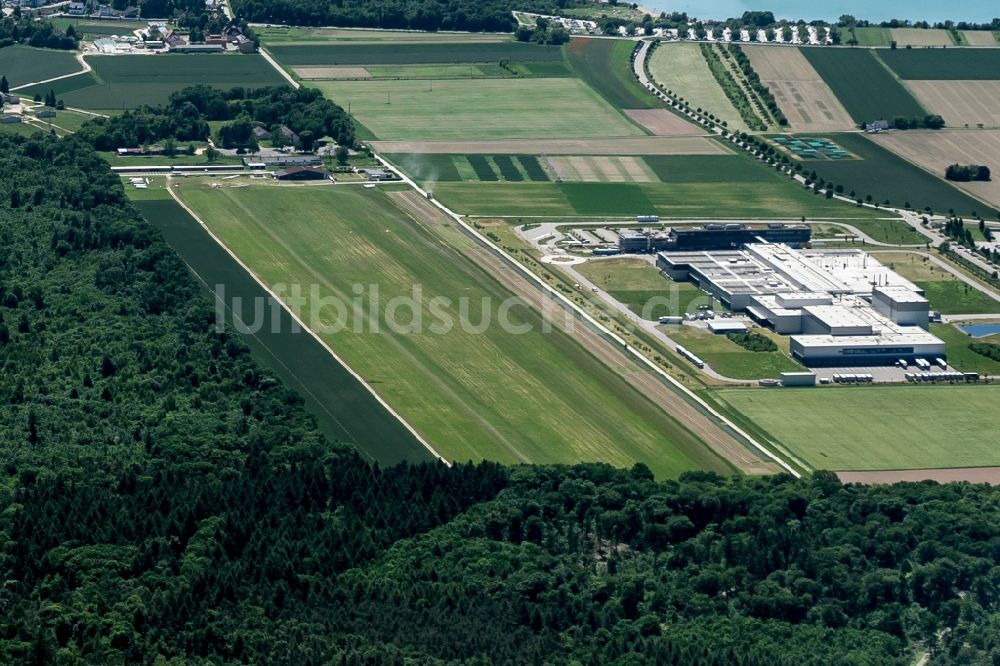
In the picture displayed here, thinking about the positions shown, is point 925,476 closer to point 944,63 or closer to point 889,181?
point 889,181

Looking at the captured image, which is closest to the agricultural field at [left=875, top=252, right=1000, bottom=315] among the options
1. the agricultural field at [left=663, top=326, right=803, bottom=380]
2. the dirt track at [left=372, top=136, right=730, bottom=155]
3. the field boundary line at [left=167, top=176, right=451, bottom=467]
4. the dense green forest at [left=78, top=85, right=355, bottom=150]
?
the agricultural field at [left=663, top=326, right=803, bottom=380]

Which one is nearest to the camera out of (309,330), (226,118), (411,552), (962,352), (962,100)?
(411,552)

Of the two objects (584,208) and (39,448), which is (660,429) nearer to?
(39,448)

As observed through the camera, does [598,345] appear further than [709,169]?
No

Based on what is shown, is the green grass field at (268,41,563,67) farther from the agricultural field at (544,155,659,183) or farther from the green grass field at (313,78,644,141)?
the agricultural field at (544,155,659,183)

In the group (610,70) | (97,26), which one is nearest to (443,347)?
(610,70)
